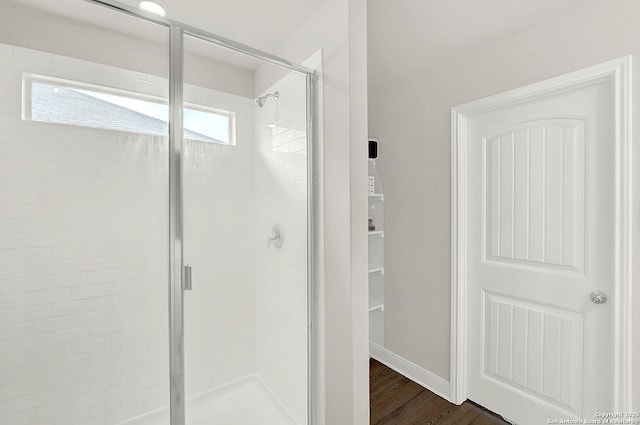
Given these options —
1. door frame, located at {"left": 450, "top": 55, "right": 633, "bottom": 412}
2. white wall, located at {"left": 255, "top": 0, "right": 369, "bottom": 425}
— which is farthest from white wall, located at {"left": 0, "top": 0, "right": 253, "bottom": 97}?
door frame, located at {"left": 450, "top": 55, "right": 633, "bottom": 412}

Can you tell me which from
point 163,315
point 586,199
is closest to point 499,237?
point 586,199

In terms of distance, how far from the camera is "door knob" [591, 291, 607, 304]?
1.52 m

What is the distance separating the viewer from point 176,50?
1.22m

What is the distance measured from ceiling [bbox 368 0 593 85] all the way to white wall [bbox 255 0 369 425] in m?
0.38

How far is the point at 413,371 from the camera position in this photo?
2.34m

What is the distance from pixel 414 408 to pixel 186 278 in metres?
1.74

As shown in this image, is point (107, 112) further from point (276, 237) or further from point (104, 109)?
point (276, 237)

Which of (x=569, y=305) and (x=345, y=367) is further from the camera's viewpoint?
(x=569, y=305)

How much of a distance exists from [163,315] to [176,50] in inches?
41.6

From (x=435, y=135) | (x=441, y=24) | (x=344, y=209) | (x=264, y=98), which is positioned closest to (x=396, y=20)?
(x=441, y=24)

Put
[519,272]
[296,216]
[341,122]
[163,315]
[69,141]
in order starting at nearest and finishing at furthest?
1. [69,141]
2. [163,315]
3. [341,122]
4. [296,216]
5. [519,272]

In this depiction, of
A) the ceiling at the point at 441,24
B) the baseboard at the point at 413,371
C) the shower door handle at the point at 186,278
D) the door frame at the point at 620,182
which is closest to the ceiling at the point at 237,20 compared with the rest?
the ceiling at the point at 441,24

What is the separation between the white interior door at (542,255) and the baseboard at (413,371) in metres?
0.17

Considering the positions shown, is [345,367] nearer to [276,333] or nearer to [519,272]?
[276,333]
